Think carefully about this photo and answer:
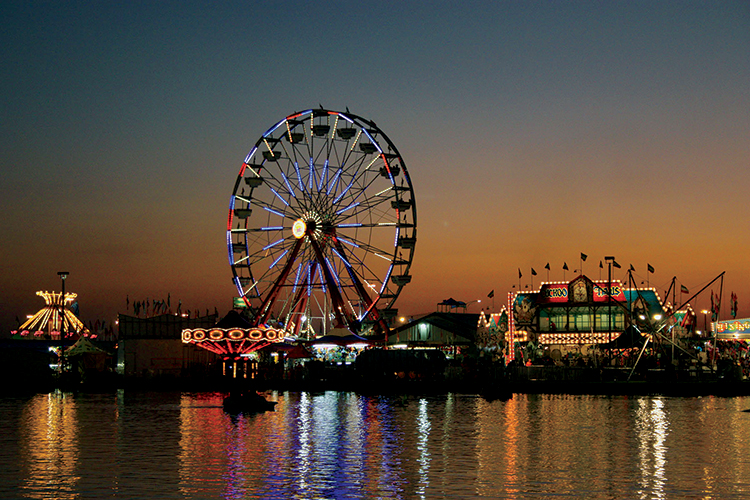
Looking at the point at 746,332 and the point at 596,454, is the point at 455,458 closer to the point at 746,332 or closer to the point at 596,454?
the point at 596,454

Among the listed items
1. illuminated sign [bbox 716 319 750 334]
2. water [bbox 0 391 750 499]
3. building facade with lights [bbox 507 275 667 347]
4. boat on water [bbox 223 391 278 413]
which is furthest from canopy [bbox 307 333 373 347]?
illuminated sign [bbox 716 319 750 334]

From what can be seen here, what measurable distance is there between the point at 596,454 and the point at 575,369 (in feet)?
112

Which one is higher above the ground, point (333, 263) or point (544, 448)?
point (333, 263)

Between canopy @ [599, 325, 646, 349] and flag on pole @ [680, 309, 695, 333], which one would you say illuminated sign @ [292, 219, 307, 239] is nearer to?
canopy @ [599, 325, 646, 349]

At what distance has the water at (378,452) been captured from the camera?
19531mm

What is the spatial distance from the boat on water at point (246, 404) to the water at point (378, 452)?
3.04 feet

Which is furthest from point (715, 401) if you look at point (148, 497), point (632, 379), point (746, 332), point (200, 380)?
point (148, 497)

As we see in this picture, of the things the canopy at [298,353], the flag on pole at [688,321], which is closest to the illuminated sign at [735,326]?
the flag on pole at [688,321]

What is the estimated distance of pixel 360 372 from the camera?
2451 inches

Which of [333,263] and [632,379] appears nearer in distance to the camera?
[632,379]

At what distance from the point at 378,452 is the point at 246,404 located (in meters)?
16.2

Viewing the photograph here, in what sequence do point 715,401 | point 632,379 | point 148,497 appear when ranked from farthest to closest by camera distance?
point 632,379
point 715,401
point 148,497

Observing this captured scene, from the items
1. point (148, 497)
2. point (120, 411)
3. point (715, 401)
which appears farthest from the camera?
point (715, 401)

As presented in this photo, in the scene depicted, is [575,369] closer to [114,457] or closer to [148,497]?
[114,457]
